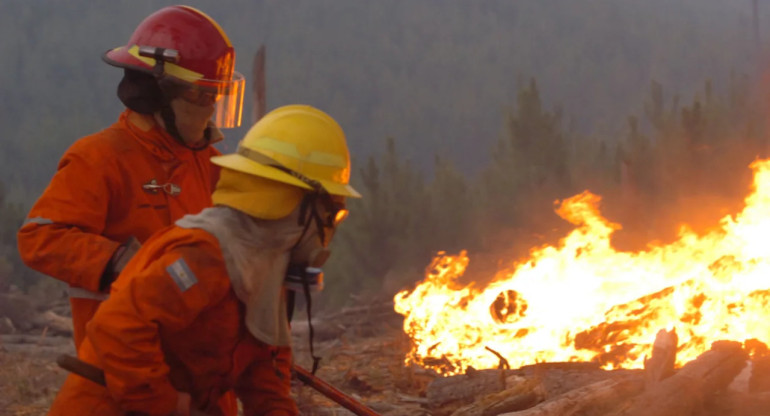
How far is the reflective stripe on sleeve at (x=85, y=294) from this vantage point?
3.29 m

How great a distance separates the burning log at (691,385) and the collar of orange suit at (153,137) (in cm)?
289

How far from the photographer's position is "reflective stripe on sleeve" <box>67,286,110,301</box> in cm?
329

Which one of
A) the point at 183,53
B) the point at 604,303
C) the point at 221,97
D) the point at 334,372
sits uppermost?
the point at 183,53

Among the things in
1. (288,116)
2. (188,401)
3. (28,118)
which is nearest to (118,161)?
(288,116)

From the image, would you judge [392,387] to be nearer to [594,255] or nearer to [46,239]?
[594,255]

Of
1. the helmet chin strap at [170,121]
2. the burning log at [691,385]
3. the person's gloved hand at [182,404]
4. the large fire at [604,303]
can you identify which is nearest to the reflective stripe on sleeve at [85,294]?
the helmet chin strap at [170,121]

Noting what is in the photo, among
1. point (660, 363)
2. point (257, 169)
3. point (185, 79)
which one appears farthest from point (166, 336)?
point (660, 363)

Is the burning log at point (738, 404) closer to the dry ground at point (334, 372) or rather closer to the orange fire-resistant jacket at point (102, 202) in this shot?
the dry ground at point (334, 372)

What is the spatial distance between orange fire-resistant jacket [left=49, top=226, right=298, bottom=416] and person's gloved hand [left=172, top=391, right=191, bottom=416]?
3 cm

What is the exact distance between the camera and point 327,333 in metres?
11.8

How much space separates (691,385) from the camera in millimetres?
4824

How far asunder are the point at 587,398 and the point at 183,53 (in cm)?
308

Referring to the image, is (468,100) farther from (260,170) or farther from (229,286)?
(229,286)

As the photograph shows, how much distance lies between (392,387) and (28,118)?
142 feet
